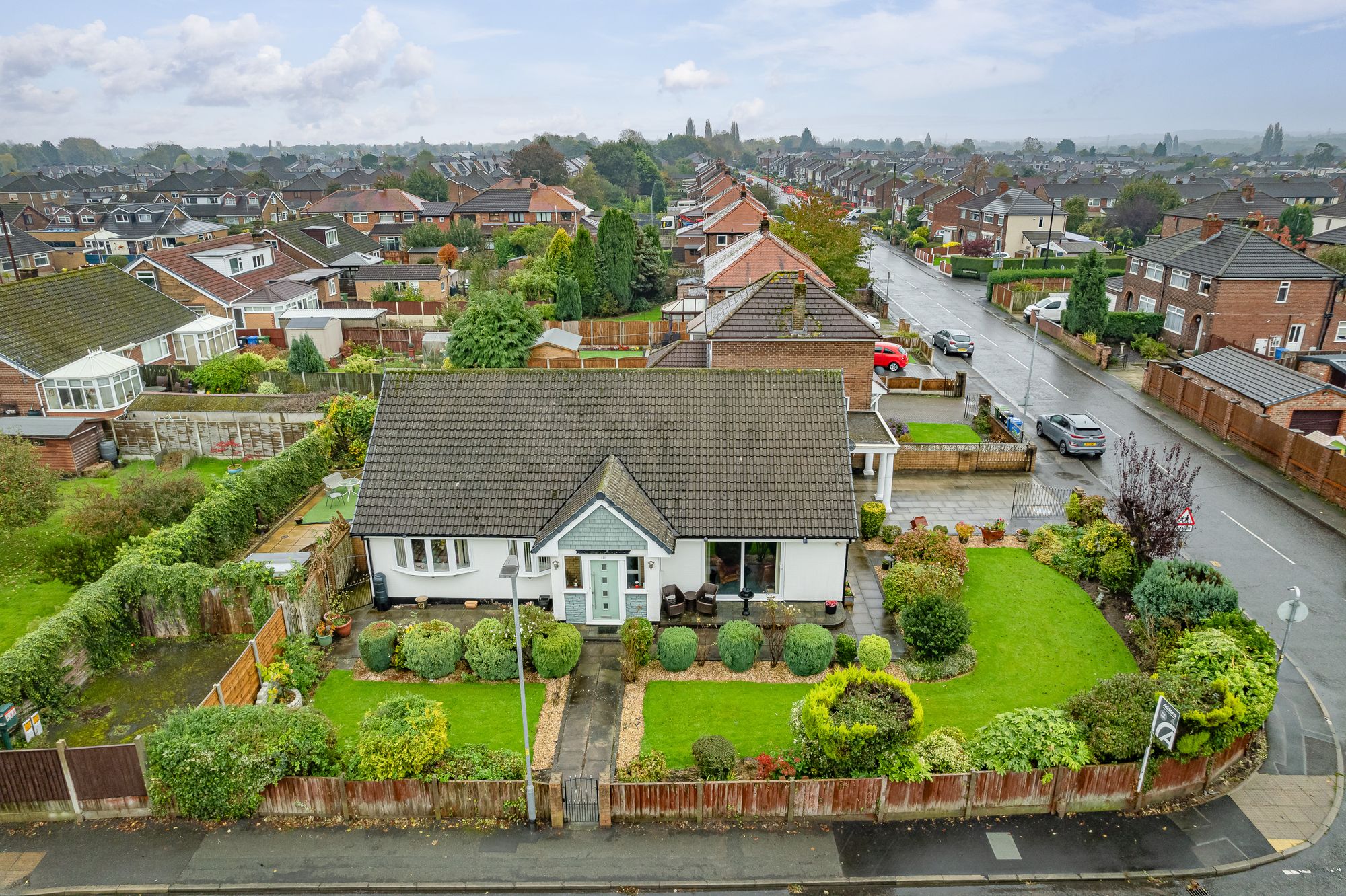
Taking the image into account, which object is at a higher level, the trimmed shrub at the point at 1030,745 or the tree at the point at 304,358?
the tree at the point at 304,358

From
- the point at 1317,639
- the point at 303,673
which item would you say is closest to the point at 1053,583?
the point at 1317,639

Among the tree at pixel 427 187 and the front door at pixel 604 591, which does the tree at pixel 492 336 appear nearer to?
the front door at pixel 604 591

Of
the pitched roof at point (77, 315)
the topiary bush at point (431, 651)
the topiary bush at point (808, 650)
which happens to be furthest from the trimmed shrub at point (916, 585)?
the pitched roof at point (77, 315)

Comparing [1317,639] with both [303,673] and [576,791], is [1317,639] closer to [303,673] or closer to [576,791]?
[576,791]

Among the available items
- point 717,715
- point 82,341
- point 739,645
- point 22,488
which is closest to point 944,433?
point 739,645

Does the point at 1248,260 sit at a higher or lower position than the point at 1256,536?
higher

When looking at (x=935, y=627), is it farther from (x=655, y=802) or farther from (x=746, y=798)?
(x=655, y=802)
